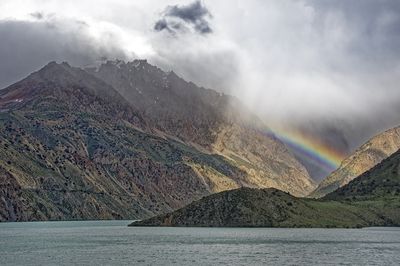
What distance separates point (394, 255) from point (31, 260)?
113m

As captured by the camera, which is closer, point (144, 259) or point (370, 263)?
point (370, 263)

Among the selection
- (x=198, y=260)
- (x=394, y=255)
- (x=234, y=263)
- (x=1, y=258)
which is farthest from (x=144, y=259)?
(x=394, y=255)

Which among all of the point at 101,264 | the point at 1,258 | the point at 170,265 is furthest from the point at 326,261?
the point at 1,258

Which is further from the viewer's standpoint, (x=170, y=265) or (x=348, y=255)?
(x=348, y=255)

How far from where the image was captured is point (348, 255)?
199125 mm

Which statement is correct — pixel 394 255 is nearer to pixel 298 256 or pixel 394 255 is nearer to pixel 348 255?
pixel 348 255

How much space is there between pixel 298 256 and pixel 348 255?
648 inches

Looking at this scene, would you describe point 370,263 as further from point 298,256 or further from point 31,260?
point 31,260

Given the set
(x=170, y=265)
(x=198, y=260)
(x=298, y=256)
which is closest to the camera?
(x=170, y=265)

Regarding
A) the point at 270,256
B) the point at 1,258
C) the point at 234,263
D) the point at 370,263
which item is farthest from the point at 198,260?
the point at 1,258

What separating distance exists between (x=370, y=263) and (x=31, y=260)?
99.0m

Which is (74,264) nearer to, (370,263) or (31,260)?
(31,260)

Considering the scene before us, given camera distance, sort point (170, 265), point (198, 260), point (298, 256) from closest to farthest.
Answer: point (170, 265)
point (198, 260)
point (298, 256)

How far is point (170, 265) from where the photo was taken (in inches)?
6668
